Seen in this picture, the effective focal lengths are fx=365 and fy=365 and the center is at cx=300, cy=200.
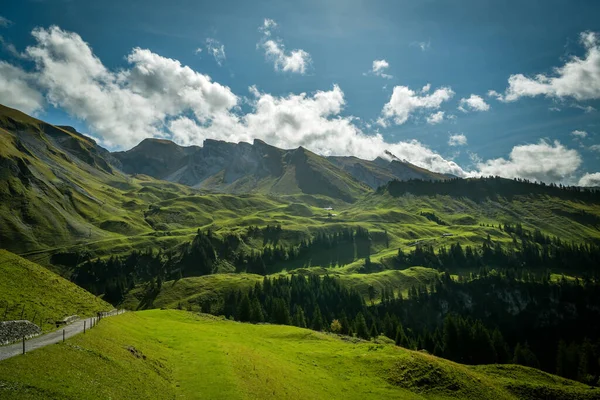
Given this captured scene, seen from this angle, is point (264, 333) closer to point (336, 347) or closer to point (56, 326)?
point (336, 347)

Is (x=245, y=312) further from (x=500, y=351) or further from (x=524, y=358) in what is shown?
(x=524, y=358)

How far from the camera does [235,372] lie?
46.7m

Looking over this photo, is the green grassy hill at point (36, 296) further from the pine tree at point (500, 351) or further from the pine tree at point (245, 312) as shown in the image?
the pine tree at point (500, 351)

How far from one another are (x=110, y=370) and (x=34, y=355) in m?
6.93

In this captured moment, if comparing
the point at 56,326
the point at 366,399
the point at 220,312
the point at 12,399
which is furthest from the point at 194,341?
the point at 220,312

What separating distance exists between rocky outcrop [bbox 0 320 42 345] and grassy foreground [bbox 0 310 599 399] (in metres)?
6.42

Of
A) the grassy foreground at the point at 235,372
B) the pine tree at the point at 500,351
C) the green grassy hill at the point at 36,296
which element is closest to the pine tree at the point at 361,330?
the pine tree at the point at 500,351

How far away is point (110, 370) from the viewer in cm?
3678

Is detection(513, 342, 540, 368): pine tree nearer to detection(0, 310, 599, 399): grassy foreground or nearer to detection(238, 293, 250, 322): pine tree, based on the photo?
detection(0, 310, 599, 399): grassy foreground

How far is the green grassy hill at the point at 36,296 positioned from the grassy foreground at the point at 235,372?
8139mm

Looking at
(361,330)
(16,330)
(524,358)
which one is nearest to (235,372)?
(16,330)

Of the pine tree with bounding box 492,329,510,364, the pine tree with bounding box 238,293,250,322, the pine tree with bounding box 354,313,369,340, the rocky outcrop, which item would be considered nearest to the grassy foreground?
the rocky outcrop

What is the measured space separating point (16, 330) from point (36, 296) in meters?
17.3

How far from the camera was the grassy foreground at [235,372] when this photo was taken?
106 feet
